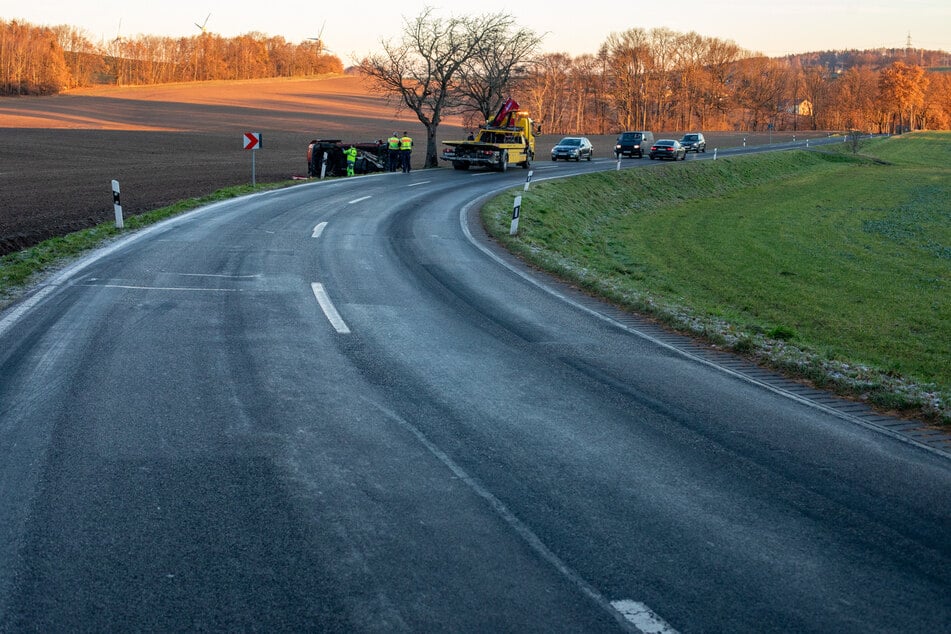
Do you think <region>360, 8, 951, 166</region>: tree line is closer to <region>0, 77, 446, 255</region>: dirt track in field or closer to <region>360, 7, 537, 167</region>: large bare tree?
<region>0, 77, 446, 255</region>: dirt track in field

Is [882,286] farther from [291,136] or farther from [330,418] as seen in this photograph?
[291,136]

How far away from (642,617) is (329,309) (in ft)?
23.3

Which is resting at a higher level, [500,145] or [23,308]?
[500,145]

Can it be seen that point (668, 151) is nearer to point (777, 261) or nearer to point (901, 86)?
point (777, 261)

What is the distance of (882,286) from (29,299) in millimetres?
18174

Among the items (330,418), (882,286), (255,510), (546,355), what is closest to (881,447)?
(546,355)

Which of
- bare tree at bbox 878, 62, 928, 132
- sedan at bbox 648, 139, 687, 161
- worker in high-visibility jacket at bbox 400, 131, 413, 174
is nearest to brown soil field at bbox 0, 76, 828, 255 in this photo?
worker in high-visibility jacket at bbox 400, 131, 413, 174

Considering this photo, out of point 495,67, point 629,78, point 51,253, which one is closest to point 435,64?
point 495,67

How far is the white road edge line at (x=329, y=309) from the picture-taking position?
9352 millimetres

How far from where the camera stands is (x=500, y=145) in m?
37.8

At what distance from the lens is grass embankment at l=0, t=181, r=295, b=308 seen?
11281mm

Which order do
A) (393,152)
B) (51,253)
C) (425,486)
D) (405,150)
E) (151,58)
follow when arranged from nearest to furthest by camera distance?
1. (425,486)
2. (51,253)
3. (405,150)
4. (393,152)
5. (151,58)

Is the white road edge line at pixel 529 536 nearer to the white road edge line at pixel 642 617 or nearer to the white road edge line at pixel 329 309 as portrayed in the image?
the white road edge line at pixel 642 617

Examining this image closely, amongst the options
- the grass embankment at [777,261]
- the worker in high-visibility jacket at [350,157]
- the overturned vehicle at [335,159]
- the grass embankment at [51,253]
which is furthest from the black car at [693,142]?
the grass embankment at [51,253]
